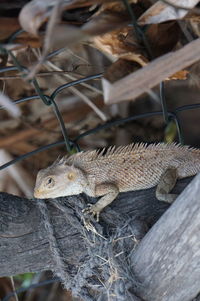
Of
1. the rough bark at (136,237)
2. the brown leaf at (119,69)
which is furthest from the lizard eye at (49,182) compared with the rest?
the brown leaf at (119,69)

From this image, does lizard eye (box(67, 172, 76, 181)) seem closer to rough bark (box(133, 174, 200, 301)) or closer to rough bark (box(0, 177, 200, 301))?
rough bark (box(0, 177, 200, 301))

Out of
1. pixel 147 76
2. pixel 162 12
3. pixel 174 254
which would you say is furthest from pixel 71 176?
pixel 147 76

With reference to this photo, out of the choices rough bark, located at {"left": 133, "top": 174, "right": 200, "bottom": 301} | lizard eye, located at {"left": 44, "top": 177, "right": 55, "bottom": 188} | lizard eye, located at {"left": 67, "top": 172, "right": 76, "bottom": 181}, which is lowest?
rough bark, located at {"left": 133, "top": 174, "right": 200, "bottom": 301}

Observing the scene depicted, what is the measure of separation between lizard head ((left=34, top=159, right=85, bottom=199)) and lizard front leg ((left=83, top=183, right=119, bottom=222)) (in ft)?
0.25

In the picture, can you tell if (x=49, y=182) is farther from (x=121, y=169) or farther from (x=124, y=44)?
(x=124, y=44)

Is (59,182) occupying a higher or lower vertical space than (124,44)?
lower

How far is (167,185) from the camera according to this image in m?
1.87

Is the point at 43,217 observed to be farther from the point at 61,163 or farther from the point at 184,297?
the point at 184,297

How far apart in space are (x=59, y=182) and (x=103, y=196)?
0.24 meters

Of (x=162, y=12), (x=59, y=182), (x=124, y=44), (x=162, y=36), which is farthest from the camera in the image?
(x=59, y=182)

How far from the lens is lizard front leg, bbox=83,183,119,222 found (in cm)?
178

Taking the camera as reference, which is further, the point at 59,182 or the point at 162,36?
the point at 59,182

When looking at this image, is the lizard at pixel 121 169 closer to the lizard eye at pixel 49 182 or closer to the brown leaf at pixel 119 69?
the lizard eye at pixel 49 182

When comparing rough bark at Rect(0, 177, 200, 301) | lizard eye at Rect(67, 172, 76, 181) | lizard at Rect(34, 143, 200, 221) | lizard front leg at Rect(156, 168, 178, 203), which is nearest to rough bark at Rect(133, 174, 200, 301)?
rough bark at Rect(0, 177, 200, 301)
